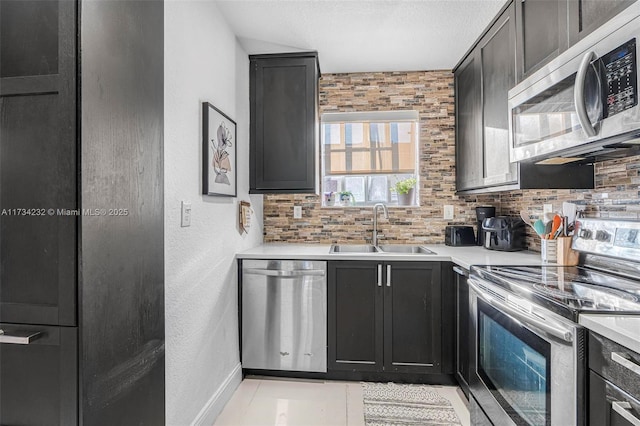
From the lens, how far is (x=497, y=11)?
2.08m

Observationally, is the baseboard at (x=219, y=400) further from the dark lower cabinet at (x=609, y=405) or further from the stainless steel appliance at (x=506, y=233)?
the stainless steel appliance at (x=506, y=233)

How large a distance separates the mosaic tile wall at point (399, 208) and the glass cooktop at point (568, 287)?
1.26m

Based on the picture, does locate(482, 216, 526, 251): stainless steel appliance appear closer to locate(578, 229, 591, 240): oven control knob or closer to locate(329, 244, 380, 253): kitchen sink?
locate(578, 229, 591, 240): oven control knob

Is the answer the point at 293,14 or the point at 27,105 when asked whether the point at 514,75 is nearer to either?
the point at 293,14

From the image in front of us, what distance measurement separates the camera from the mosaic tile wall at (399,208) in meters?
2.95

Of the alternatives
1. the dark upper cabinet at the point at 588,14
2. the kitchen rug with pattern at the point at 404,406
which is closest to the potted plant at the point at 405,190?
the kitchen rug with pattern at the point at 404,406

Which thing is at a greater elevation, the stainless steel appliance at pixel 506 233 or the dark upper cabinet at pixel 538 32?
the dark upper cabinet at pixel 538 32

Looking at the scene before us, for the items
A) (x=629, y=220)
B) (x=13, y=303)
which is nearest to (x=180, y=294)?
(x=13, y=303)

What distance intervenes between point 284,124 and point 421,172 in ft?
4.22

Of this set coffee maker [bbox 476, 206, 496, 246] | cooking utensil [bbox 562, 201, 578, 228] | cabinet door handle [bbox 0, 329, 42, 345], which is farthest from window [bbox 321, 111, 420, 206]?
cabinet door handle [bbox 0, 329, 42, 345]

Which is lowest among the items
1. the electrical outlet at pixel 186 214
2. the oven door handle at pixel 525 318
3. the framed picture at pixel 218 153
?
the oven door handle at pixel 525 318

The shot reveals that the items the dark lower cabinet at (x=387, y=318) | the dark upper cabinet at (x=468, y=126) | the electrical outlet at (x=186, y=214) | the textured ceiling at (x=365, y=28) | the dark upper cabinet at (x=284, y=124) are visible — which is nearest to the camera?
the electrical outlet at (x=186, y=214)

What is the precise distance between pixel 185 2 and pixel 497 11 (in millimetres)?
1841

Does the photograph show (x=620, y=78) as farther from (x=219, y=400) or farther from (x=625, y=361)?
(x=219, y=400)
